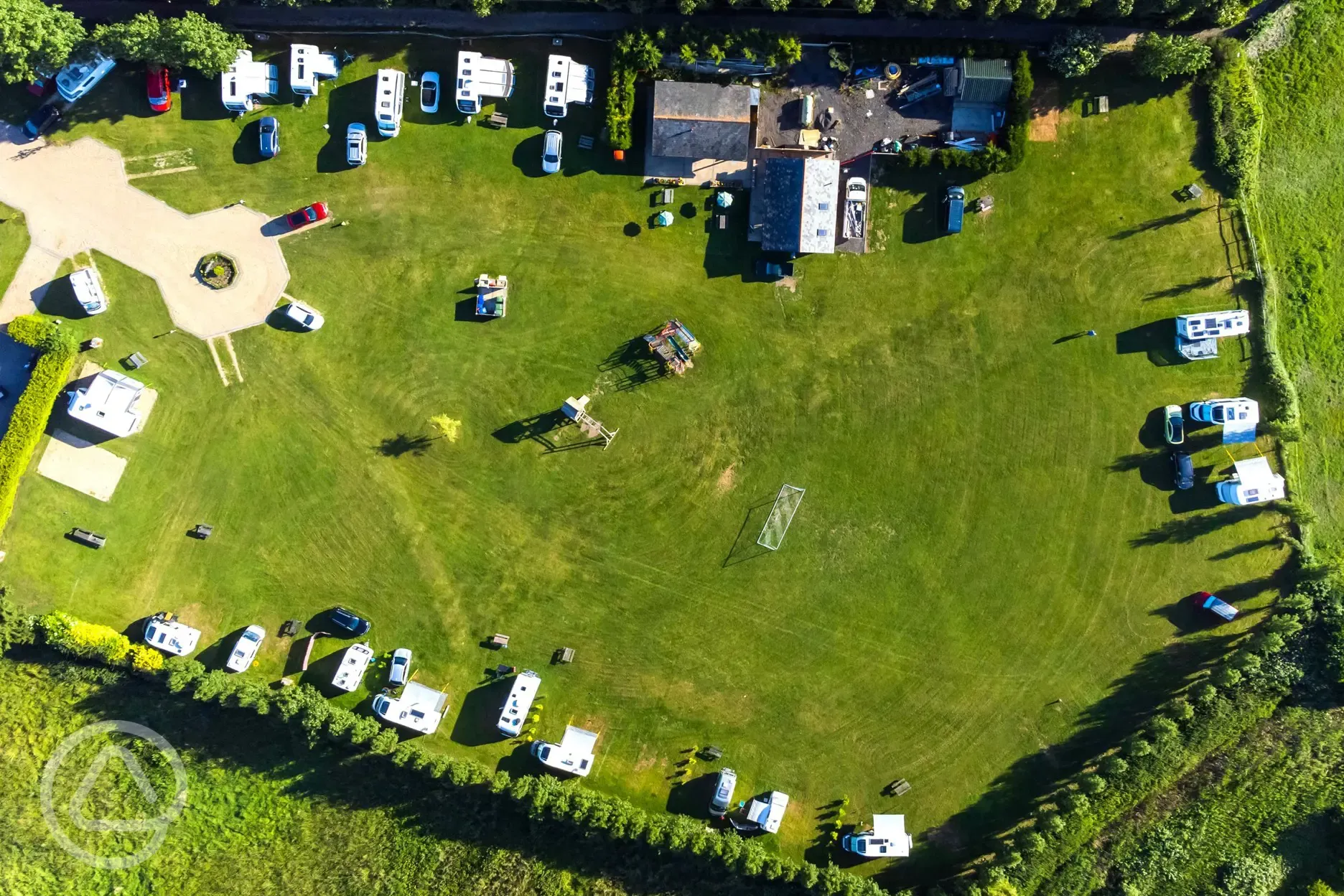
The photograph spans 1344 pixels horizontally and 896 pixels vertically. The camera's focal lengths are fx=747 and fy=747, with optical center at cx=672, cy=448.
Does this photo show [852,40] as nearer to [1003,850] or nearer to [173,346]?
[173,346]

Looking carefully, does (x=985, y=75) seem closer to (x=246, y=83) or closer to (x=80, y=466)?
(x=246, y=83)

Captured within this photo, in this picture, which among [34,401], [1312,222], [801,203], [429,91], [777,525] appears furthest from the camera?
[1312,222]

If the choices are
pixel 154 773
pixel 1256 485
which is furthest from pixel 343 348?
pixel 1256 485

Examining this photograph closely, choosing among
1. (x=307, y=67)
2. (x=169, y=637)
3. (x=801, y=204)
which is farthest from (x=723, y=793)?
(x=307, y=67)

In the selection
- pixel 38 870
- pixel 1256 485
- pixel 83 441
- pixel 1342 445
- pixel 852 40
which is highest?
pixel 852 40

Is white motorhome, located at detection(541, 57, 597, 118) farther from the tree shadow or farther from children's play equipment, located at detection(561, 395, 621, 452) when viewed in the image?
the tree shadow

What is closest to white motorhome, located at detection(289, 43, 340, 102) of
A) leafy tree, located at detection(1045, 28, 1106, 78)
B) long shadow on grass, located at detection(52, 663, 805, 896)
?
long shadow on grass, located at detection(52, 663, 805, 896)

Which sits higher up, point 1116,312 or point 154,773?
point 1116,312
